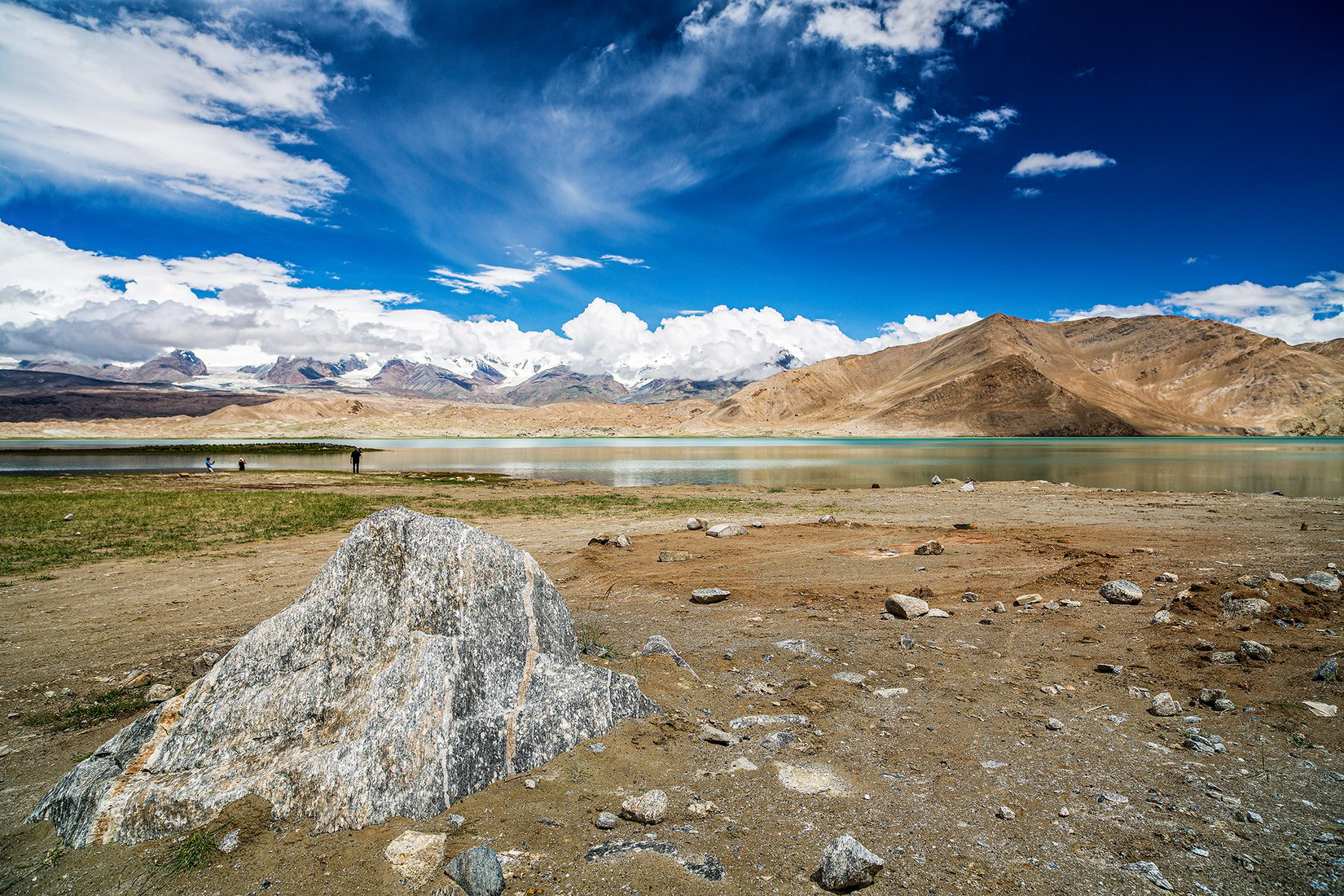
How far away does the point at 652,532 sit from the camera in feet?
62.6

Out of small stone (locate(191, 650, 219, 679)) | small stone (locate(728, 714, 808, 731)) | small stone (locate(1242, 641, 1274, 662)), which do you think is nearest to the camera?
small stone (locate(728, 714, 808, 731))

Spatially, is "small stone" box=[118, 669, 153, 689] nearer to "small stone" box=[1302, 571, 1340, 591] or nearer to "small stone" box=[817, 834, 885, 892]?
"small stone" box=[817, 834, 885, 892]

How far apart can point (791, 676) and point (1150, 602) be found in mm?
A: 6719

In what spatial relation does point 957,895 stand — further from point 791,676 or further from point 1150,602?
point 1150,602

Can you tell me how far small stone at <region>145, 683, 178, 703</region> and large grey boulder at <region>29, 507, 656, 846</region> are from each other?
2.35 meters

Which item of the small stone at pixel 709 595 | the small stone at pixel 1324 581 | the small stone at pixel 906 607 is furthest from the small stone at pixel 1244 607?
the small stone at pixel 709 595

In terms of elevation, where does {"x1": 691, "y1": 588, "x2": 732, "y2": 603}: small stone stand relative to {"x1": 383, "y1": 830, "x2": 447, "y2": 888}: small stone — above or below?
below

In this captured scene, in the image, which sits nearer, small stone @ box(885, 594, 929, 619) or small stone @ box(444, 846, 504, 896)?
small stone @ box(444, 846, 504, 896)

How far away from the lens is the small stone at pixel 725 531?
17.5 meters

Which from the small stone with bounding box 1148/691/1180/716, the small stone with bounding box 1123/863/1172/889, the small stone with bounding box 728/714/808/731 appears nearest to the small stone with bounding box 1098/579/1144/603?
the small stone with bounding box 1148/691/1180/716

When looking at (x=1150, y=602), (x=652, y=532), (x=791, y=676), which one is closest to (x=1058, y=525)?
(x=1150, y=602)

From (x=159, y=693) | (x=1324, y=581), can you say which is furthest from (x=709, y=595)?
(x=1324, y=581)

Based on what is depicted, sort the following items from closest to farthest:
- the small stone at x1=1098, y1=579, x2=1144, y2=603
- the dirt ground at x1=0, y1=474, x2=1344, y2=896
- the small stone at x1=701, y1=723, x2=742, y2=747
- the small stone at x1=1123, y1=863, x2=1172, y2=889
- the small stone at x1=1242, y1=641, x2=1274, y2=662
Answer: the small stone at x1=1123, y1=863, x2=1172, y2=889 < the dirt ground at x1=0, y1=474, x2=1344, y2=896 < the small stone at x1=701, y1=723, x2=742, y2=747 < the small stone at x1=1242, y1=641, x2=1274, y2=662 < the small stone at x1=1098, y1=579, x2=1144, y2=603

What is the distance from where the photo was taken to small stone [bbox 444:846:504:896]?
11.9 ft
